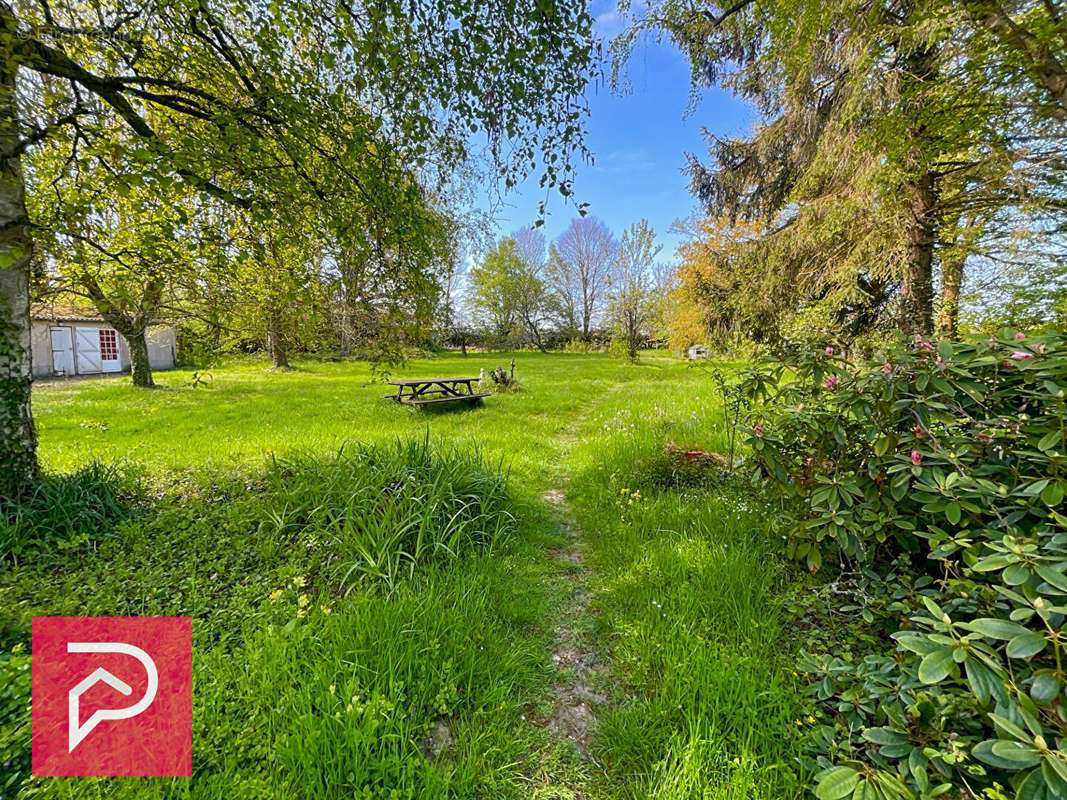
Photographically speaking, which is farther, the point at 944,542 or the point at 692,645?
the point at 692,645

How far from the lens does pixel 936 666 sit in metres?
1.14

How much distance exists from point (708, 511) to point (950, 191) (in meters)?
8.15

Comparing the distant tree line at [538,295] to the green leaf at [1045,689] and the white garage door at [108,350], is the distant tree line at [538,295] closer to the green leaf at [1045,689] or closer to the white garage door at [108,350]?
the white garage door at [108,350]

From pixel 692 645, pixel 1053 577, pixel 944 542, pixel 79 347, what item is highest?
pixel 79 347

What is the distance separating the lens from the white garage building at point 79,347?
17.4 metres

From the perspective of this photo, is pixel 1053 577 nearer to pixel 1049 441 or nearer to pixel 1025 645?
pixel 1025 645

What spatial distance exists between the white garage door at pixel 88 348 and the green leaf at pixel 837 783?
98.8 feet

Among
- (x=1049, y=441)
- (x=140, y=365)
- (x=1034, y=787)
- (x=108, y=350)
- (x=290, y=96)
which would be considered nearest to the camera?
(x=1034, y=787)

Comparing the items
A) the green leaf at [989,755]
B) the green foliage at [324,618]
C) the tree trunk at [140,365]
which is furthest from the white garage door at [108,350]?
the green leaf at [989,755]

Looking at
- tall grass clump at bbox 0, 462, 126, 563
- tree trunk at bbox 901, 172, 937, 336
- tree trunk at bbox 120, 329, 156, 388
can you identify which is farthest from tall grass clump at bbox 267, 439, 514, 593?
tree trunk at bbox 120, 329, 156, 388

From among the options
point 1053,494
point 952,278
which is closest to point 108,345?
point 1053,494

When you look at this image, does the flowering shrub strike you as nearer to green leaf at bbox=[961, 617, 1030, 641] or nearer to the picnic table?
green leaf at bbox=[961, 617, 1030, 641]

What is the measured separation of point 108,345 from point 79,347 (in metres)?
1.02

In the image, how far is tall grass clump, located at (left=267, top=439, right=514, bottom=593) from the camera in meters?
2.72
